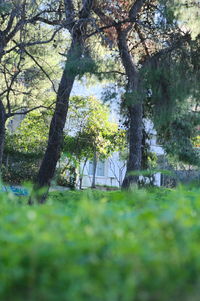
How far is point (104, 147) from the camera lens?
19.8 m

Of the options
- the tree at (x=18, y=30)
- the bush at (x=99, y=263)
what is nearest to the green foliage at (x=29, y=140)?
the tree at (x=18, y=30)

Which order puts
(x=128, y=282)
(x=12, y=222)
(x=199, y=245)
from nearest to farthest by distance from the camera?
1. (x=128, y=282)
2. (x=199, y=245)
3. (x=12, y=222)

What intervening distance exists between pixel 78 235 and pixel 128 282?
25 cm

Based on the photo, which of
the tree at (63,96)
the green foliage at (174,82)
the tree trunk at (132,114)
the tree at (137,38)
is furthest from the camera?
the tree trunk at (132,114)

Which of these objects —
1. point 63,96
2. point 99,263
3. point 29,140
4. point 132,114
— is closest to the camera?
point 99,263

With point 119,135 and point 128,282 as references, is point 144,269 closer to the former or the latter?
point 128,282

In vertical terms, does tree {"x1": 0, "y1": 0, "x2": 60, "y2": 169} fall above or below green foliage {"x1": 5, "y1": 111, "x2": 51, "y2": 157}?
Answer: above

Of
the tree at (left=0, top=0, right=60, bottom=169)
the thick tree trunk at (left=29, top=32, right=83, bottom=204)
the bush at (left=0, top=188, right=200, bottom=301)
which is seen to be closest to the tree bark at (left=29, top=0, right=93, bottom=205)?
the thick tree trunk at (left=29, top=32, right=83, bottom=204)

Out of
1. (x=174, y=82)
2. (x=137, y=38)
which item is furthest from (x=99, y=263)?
(x=137, y=38)

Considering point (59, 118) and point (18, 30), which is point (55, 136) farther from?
point (18, 30)

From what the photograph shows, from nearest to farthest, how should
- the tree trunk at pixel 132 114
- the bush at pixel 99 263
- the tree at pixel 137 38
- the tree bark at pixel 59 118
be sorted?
1. the bush at pixel 99 263
2. the tree at pixel 137 38
3. the tree bark at pixel 59 118
4. the tree trunk at pixel 132 114

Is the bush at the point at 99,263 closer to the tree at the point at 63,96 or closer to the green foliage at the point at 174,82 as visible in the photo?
the green foliage at the point at 174,82

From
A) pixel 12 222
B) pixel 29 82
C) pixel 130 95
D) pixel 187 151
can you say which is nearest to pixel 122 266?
pixel 12 222

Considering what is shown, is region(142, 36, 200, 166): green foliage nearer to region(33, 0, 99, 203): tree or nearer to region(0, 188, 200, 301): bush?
region(33, 0, 99, 203): tree
